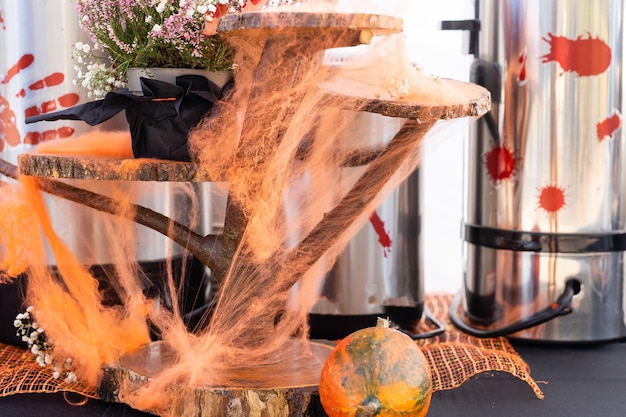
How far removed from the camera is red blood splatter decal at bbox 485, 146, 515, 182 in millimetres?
1303

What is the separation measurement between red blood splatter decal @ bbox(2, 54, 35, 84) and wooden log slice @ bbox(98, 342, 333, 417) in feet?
1.68

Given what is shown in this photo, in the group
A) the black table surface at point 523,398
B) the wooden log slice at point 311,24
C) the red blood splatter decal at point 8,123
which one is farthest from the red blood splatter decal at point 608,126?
the red blood splatter decal at point 8,123

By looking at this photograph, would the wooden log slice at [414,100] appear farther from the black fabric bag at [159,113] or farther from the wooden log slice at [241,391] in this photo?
the wooden log slice at [241,391]

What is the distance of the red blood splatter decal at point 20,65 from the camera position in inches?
47.7

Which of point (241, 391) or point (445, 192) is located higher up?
point (445, 192)

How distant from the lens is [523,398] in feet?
3.48

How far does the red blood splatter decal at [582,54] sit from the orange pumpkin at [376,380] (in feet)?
1.98

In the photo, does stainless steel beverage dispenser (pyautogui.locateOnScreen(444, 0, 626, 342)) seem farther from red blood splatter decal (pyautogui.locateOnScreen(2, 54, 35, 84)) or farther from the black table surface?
red blood splatter decal (pyautogui.locateOnScreen(2, 54, 35, 84))

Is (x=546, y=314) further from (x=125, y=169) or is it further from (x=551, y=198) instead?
(x=125, y=169)

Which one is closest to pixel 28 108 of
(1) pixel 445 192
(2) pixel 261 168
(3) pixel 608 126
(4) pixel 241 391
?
(2) pixel 261 168

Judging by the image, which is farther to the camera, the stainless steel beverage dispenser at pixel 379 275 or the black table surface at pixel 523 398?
the stainless steel beverage dispenser at pixel 379 275

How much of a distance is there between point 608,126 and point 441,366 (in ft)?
1.61

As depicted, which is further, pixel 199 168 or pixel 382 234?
pixel 382 234

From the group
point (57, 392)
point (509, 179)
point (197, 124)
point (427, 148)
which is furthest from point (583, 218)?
point (57, 392)
